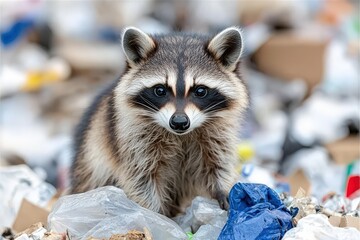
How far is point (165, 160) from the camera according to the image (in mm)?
3814

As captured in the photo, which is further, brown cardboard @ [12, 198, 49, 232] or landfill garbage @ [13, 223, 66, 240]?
brown cardboard @ [12, 198, 49, 232]

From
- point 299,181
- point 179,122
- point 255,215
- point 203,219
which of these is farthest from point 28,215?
point 299,181

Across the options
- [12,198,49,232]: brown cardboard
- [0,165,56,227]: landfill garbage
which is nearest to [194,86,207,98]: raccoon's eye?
[12,198,49,232]: brown cardboard

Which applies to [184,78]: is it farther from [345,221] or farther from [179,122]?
[345,221]

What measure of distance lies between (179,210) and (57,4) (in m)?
4.96

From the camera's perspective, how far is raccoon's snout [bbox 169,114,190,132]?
11.4ft

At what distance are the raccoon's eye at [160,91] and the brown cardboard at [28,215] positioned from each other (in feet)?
2.84

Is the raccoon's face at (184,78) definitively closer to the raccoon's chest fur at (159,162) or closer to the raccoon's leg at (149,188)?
the raccoon's chest fur at (159,162)

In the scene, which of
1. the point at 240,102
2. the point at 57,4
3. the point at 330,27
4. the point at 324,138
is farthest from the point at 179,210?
the point at 330,27

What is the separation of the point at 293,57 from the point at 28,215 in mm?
4428

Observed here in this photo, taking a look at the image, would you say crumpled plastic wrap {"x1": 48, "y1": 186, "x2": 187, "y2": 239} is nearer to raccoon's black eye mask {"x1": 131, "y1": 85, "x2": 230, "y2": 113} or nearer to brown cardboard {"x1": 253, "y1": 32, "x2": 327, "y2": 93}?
raccoon's black eye mask {"x1": 131, "y1": 85, "x2": 230, "y2": 113}

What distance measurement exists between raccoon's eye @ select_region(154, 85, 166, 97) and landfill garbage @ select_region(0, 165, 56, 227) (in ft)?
3.32

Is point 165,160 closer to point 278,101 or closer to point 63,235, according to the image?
point 63,235

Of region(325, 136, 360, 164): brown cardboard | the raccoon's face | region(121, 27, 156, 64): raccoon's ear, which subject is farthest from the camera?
region(325, 136, 360, 164): brown cardboard
